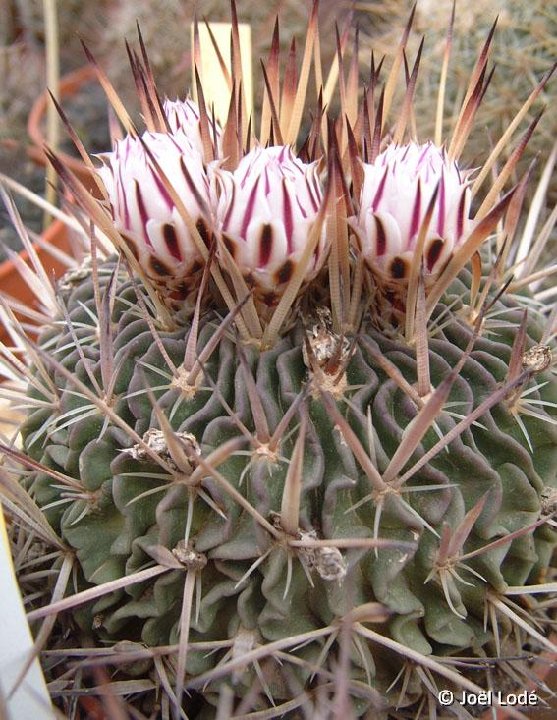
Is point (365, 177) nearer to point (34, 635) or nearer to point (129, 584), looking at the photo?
point (129, 584)

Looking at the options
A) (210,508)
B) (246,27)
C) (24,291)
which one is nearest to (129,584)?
(210,508)

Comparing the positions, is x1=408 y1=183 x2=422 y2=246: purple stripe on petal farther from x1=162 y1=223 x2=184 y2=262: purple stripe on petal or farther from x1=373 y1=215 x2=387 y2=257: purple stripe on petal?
x1=162 y1=223 x2=184 y2=262: purple stripe on petal

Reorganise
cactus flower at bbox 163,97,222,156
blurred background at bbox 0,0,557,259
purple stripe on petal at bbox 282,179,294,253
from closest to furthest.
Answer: purple stripe on petal at bbox 282,179,294,253, cactus flower at bbox 163,97,222,156, blurred background at bbox 0,0,557,259

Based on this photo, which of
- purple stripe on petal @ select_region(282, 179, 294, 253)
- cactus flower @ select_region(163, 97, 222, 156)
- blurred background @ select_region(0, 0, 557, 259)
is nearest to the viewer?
purple stripe on petal @ select_region(282, 179, 294, 253)

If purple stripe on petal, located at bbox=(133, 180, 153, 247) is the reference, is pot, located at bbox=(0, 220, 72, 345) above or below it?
below

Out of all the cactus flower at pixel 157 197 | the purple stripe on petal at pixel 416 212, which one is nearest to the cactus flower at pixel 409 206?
the purple stripe on petal at pixel 416 212

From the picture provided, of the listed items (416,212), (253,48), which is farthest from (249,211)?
(253,48)

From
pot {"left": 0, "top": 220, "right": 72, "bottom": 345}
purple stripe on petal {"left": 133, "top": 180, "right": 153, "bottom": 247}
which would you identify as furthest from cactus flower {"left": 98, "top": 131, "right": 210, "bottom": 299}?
pot {"left": 0, "top": 220, "right": 72, "bottom": 345}
